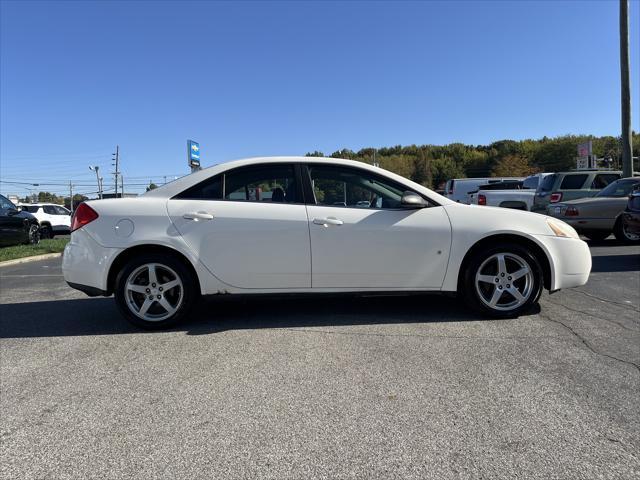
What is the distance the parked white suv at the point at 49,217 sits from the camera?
2041 cm

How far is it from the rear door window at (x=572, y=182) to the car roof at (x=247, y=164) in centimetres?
966

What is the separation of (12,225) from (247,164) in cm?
1145

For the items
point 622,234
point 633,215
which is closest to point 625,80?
point 622,234

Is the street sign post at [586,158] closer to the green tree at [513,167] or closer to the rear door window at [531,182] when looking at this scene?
the rear door window at [531,182]

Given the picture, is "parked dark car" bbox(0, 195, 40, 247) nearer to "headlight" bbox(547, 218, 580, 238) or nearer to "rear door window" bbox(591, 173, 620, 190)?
"headlight" bbox(547, 218, 580, 238)

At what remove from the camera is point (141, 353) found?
3844 mm

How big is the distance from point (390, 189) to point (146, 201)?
7.67 ft

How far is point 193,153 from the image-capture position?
15.3 meters

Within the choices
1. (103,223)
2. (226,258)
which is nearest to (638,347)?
(226,258)

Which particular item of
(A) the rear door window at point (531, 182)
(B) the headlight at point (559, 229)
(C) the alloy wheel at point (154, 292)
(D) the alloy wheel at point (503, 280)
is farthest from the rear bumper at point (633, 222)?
(A) the rear door window at point (531, 182)

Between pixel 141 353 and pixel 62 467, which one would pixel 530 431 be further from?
pixel 141 353

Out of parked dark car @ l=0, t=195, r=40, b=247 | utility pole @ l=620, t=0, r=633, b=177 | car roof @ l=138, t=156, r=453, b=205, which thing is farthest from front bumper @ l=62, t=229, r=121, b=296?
utility pole @ l=620, t=0, r=633, b=177

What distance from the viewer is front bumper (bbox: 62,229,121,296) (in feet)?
14.4

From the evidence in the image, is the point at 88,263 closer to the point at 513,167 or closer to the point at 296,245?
the point at 296,245
